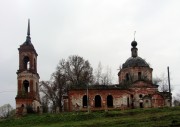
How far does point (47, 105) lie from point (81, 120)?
25390 mm

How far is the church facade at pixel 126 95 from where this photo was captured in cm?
5053

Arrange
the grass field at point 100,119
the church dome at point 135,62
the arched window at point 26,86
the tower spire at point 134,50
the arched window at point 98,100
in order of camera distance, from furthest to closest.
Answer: the tower spire at point 134,50
the church dome at point 135,62
the arched window at point 98,100
the arched window at point 26,86
the grass field at point 100,119

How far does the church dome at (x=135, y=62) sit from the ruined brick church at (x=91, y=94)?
2159 mm

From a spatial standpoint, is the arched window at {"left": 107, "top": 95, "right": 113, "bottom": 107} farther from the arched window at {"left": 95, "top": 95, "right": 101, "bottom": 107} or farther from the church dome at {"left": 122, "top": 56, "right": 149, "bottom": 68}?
the church dome at {"left": 122, "top": 56, "right": 149, "bottom": 68}

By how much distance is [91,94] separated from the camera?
50938 millimetres

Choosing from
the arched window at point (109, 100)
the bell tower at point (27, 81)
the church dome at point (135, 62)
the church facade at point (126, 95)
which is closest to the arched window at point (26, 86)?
the bell tower at point (27, 81)

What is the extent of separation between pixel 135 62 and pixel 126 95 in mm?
6199

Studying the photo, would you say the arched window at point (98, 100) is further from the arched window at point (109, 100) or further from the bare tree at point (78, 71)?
the bare tree at point (78, 71)

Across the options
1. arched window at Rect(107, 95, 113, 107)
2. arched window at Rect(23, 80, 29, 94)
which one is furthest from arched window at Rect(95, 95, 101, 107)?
arched window at Rect(23, 80, 29, 94)

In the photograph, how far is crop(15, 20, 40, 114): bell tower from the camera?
49031mm

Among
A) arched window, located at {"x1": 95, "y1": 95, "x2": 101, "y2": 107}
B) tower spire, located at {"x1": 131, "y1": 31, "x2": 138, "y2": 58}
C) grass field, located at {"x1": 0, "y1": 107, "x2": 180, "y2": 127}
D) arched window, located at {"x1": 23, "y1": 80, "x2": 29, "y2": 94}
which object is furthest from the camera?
tower spire, located at {"x1": 131, "y1": 31, "x2": 138, "y2": 58}

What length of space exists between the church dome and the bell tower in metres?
13.1

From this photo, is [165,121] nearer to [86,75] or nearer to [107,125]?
[107,125]

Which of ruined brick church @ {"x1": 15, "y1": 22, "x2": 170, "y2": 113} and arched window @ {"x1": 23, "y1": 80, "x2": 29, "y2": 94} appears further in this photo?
arched window @ {"x1": 23, "y1": 80, "x2": 29, "y2": 94}
